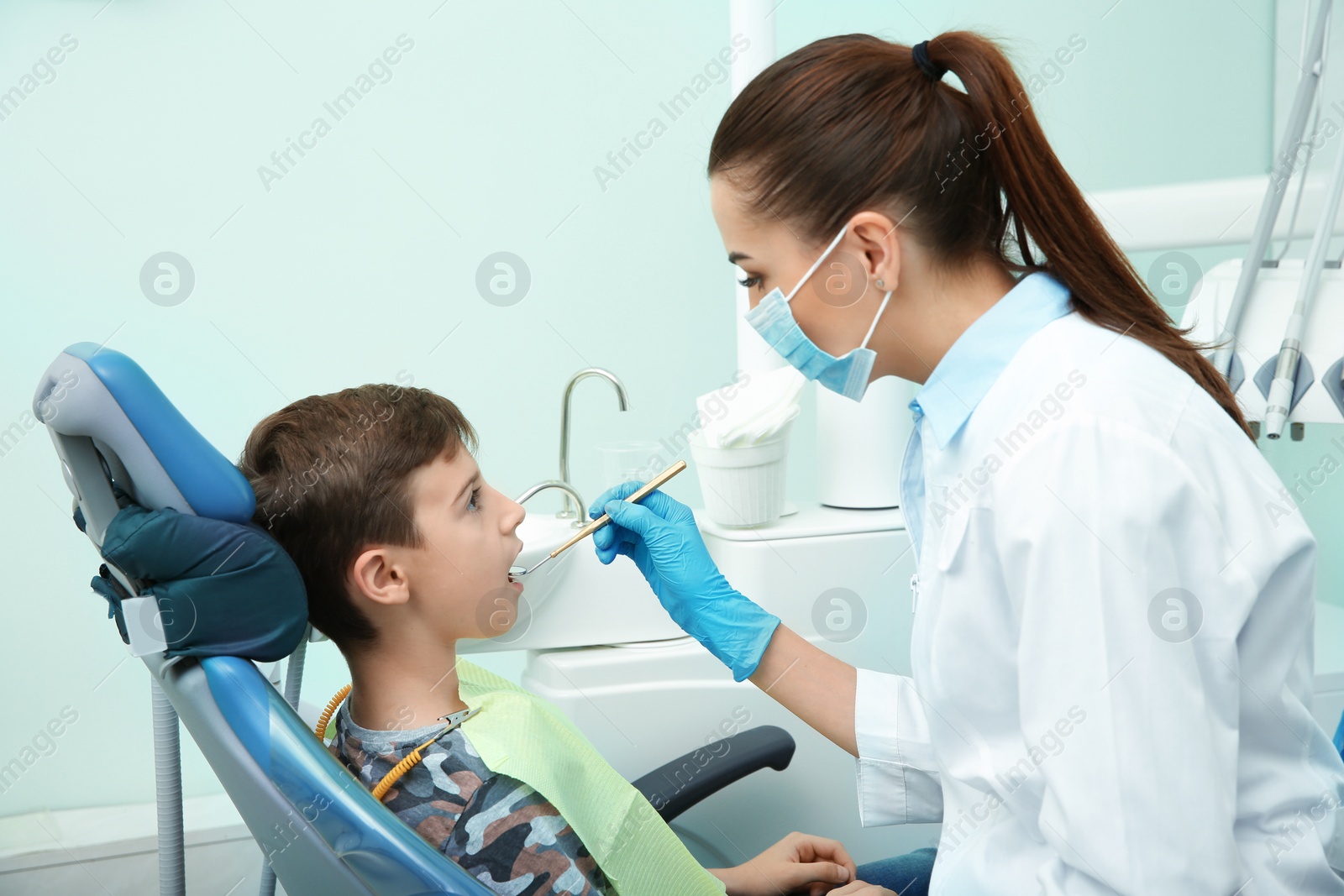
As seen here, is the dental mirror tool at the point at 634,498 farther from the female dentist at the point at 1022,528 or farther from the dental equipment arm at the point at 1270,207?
the dental equipment arm at the point at 1270,207

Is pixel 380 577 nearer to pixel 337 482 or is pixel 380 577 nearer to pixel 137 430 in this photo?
pixel 337 482

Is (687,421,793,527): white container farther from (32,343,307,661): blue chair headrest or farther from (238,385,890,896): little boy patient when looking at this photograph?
(32,343,307,661): blue chair headrest

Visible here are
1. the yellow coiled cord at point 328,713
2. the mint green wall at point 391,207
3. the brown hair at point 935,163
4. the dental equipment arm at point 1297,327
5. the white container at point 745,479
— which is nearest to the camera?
the brown hair at point 935,163

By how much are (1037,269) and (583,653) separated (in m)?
0.88

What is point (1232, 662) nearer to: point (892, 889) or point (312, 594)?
point (892, 889)

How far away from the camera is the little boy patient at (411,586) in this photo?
0.98 m

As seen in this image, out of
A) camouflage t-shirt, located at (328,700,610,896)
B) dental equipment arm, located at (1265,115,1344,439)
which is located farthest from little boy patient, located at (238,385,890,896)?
dental equipment arm, located at (1265,115,1344,439)

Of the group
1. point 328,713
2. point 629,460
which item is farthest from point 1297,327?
point 328,713

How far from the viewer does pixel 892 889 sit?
1217 millimetres

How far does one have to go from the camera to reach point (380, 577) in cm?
105

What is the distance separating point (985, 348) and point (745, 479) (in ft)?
2.07

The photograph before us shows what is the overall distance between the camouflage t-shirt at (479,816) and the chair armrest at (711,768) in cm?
26

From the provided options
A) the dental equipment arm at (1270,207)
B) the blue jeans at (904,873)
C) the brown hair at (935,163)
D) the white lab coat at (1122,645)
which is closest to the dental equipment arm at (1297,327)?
the dental equipment arm at (1270,207)

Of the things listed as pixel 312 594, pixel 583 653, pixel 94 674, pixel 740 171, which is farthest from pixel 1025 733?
pixel 94 674
